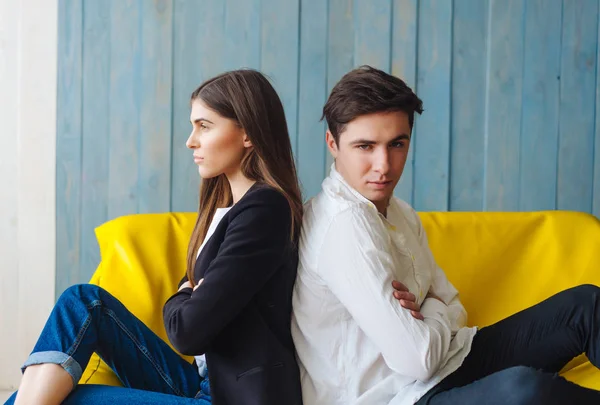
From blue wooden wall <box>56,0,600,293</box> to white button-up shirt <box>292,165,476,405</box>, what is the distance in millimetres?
867

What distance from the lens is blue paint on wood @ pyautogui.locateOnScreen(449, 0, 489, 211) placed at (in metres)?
2.41

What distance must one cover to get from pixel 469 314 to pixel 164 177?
3.59 ft

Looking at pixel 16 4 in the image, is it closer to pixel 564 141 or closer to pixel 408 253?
pixel 408 253

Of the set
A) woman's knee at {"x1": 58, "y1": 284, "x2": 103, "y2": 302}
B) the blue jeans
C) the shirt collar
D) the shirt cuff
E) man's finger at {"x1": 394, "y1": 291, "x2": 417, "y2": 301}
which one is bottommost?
the blue jeans

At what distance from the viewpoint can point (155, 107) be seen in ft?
8.04

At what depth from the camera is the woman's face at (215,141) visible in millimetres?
1609

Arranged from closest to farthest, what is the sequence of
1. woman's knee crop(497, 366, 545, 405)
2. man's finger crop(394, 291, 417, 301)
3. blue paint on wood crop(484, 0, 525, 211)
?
woman's knee crop(497, 366, 545, 405) → man's finger crop(394, 291, 417, 301) → blue paint on wood crop(484, 0, 525, 211)

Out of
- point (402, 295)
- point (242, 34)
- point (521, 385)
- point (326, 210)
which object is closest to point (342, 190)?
point (326, 210)

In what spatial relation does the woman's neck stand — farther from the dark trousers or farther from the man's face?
the dark trousers

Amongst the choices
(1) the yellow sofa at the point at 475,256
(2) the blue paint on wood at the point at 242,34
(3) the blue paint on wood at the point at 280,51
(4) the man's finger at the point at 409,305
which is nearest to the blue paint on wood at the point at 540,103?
(1) the yellow sofa at the point at 475,256

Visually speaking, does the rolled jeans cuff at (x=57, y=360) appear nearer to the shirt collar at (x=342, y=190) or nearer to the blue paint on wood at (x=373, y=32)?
the shirt collar at (x=342, y=190)

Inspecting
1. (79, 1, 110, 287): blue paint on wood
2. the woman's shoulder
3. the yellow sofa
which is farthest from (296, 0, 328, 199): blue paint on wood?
the woman's shoulder

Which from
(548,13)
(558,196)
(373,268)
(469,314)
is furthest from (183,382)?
(548,13)

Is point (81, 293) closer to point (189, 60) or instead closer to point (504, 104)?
point (189, 60)
